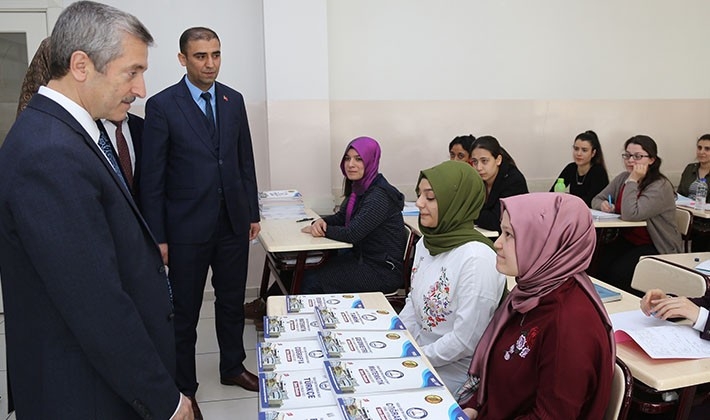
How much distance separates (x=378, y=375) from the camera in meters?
1.37

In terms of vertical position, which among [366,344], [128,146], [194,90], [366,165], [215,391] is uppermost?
[194,90]

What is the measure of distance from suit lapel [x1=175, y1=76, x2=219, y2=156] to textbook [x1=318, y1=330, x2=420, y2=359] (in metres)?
1.33

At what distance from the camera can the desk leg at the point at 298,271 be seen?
300 centimetres

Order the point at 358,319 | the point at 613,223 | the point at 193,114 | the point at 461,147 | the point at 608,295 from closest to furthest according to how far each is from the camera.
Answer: the point at 358,319 → the point at 608,295 → the point at 193,114 → the point at 613,223 → the point at 461,147

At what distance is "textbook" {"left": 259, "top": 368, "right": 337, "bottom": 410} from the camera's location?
1.25 m

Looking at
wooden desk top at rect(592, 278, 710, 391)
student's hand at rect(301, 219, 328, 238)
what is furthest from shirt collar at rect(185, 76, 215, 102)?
wooden desk top at rect(592, 278, 710, 391)

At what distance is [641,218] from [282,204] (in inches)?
93.9

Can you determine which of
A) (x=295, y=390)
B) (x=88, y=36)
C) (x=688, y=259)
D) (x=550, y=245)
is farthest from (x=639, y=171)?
(x=88, y=36)

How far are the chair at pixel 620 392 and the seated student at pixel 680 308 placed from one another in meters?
0.43

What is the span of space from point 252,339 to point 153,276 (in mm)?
2498

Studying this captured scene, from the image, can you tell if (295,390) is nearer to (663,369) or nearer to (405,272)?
(663,369)

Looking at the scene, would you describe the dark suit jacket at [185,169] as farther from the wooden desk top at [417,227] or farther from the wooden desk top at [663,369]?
the wooden desk top at [663,369]

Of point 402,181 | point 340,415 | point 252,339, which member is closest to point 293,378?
point 340,415

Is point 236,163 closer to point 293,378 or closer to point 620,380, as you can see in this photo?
point 293,378
